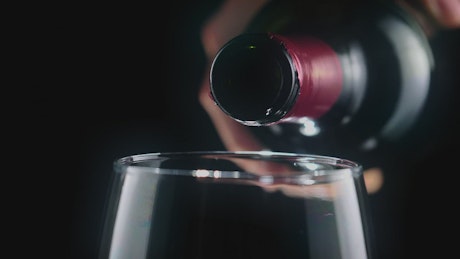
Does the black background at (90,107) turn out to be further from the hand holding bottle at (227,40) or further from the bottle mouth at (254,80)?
the bottle mouth at (254,80)

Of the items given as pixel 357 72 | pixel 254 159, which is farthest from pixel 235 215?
pixel 357 72

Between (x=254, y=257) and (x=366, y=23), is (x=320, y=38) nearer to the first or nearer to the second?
(x=366, y=23)

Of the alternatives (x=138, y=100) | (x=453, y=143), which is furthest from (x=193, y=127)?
(x=453, y=143)

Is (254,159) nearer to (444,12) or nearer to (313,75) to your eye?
(313,75)

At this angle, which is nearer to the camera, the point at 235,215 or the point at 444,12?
the point at 235,215

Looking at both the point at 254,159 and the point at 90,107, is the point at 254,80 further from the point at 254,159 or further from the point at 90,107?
the point at 90,107

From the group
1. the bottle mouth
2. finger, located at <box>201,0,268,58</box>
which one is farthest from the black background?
the bottle mouth

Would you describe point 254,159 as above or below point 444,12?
below

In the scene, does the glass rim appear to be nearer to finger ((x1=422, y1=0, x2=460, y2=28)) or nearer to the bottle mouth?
the bottle mouth
